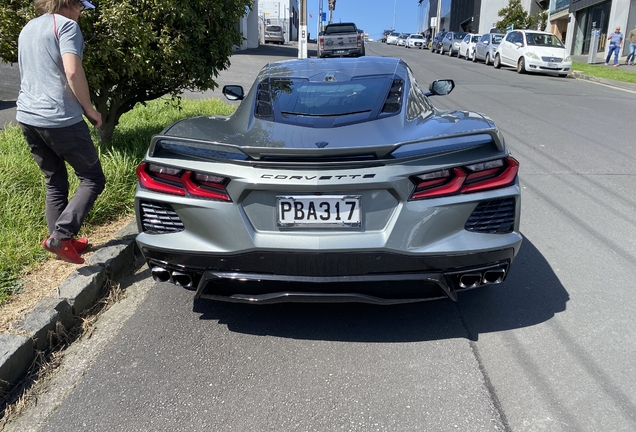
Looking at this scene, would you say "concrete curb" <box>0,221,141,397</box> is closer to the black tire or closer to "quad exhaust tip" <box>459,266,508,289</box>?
"quad exhaust tip" <box>459,266,508,289</box>

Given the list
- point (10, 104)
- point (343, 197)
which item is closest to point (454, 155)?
point (343, 197)

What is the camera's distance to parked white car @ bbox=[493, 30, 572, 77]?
2033cm

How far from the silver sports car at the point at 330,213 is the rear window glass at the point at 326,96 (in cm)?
50

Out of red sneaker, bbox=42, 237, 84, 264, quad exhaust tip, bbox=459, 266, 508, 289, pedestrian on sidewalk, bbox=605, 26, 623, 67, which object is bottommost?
red sneaker, bbox=42, 237, 84, 264

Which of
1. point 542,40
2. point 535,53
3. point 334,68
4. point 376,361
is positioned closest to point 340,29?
point 542,40

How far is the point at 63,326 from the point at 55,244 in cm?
66

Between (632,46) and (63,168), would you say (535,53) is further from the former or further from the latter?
(63,168)

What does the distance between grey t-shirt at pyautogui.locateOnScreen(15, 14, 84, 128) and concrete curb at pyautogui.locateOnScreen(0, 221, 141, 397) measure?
3.17 ft

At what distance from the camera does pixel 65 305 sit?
3.25m

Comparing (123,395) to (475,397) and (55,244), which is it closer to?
(55,244)

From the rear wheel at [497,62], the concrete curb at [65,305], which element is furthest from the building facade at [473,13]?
the concrete curb at [65,305]

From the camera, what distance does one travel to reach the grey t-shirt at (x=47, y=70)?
3.53 meters

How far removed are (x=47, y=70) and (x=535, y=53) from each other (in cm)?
2033

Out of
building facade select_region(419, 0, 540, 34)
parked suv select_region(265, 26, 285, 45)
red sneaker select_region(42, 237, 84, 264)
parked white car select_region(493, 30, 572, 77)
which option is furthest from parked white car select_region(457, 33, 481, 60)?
red sneaker select_region(42, 237, 84, 264)
